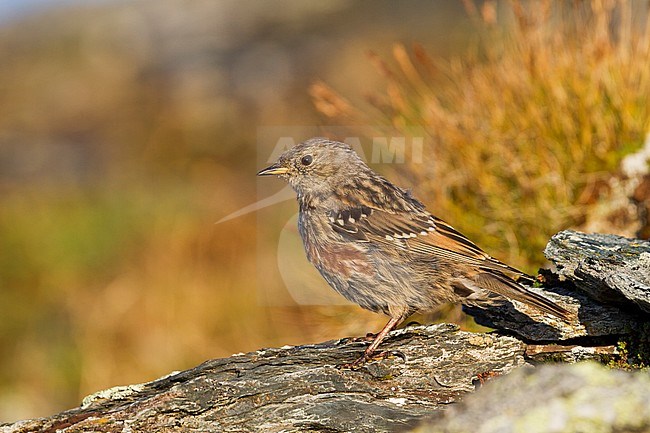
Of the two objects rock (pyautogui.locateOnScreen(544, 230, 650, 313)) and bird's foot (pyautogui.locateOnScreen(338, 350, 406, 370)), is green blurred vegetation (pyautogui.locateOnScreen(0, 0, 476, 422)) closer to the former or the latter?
bird's foot (pyautogui.locateOnScreen(338, 350, 406, 370))

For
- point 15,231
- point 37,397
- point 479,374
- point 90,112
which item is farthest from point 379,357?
point 90,112

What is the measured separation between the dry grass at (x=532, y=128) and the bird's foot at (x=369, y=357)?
124 inches

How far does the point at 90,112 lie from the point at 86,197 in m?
15.3

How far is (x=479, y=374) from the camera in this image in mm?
4270

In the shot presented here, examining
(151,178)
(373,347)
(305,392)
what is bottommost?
(305,392)

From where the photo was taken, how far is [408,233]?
5.09m

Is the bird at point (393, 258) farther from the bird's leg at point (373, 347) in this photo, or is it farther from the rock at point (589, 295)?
the rock at point (589, 295)

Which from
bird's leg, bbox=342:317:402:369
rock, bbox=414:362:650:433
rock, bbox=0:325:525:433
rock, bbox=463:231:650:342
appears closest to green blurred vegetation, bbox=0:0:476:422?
bird's leg, bbox=342:317:402:369

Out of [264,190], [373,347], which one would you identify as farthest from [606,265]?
[264,190]

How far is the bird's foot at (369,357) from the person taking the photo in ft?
14.3

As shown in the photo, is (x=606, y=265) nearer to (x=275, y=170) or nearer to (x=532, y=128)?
(x=275, y=170)

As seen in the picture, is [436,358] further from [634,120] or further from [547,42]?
[547,42]

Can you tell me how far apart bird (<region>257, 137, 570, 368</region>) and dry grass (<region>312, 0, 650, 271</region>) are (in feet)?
7.81

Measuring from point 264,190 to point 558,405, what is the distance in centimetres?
1655
